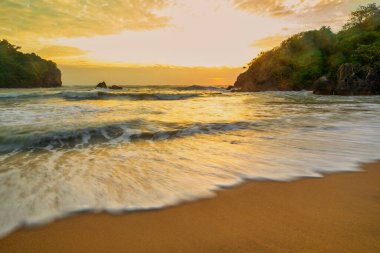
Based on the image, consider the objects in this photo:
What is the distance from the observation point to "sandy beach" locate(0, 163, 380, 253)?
1816 millimetres

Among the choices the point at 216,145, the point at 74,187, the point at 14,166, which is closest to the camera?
the point at 74,187

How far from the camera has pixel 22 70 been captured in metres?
76.3

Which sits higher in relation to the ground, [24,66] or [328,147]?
[24,66]

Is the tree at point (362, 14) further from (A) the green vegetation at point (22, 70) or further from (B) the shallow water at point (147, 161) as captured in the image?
(A) the green vegetation at point (22, 70)

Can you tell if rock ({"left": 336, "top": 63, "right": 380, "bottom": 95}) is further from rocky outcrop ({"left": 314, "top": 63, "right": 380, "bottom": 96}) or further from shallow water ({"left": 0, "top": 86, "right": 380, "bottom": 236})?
shallow water ({"left": 0, "top": 86, "right": 380, "bottom": 236})

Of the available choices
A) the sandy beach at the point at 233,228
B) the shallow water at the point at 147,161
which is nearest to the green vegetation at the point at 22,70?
the shallow water at the point at 147,161

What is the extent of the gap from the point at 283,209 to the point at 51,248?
183 centimetres

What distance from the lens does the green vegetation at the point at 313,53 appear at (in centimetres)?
4194

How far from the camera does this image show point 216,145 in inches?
210

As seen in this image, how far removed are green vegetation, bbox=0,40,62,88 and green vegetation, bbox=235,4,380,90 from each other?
6148 centimetres

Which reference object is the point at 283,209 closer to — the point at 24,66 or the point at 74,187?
the point at 74,187

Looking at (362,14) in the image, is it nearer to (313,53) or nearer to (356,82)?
(313,53)

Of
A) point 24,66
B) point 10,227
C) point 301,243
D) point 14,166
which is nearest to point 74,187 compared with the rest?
point 10,227

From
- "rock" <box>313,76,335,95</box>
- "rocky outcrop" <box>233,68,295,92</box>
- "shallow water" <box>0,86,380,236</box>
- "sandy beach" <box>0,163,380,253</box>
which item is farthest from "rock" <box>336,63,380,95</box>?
"sandy beach" <box>0,163,380,253</box>
